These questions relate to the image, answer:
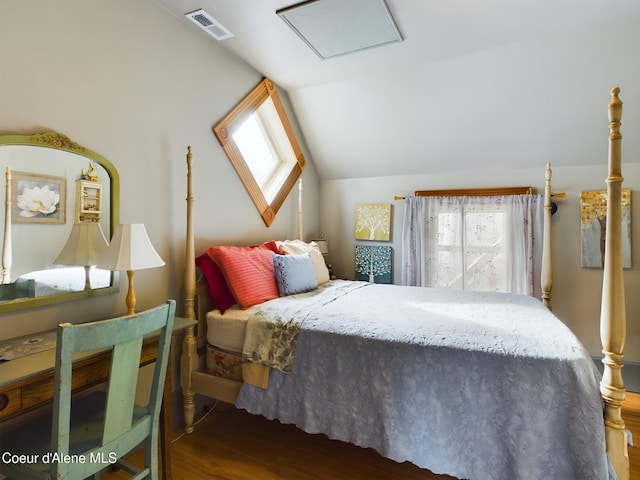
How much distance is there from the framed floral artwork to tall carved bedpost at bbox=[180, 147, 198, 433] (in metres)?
0.68

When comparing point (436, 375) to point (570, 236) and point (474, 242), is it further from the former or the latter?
point (570, 236)

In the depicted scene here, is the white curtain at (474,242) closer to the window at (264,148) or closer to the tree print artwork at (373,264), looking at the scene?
the tree print artwork at (373,264)

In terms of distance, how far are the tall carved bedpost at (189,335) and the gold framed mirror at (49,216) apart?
0.43 metres

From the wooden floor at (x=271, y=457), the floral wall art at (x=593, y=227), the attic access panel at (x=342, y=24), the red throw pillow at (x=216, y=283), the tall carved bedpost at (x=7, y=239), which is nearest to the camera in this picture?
the tall carved bedpost at (x=7, y=239)

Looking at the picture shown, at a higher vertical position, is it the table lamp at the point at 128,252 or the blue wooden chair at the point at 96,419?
the table lamp at the point at 128,252

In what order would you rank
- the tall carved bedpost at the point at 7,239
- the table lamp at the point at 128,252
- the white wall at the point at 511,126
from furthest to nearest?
the white wall at the point at 511,126, the table lamp at the point at 128,252, the tall carved bedpost at the point at 7,239

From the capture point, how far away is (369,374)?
1.67m

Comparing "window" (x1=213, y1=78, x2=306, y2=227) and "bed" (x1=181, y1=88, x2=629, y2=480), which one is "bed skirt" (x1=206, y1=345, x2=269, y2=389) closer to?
"bed" (x1=181, y1=88, x2=629, y2=480)

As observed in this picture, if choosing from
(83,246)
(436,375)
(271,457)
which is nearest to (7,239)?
(83,246)

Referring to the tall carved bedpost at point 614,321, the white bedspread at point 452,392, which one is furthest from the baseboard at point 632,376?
the tall carved bedpost at point 614,321

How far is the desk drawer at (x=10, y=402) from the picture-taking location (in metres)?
1.12

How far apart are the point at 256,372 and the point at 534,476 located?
1.35m

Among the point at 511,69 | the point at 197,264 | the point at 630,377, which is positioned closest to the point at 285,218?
the point at 197,264

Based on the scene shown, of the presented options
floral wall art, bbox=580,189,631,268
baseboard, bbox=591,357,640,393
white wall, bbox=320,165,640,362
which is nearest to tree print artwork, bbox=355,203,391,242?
white wall, bbox=320,165,640,362
